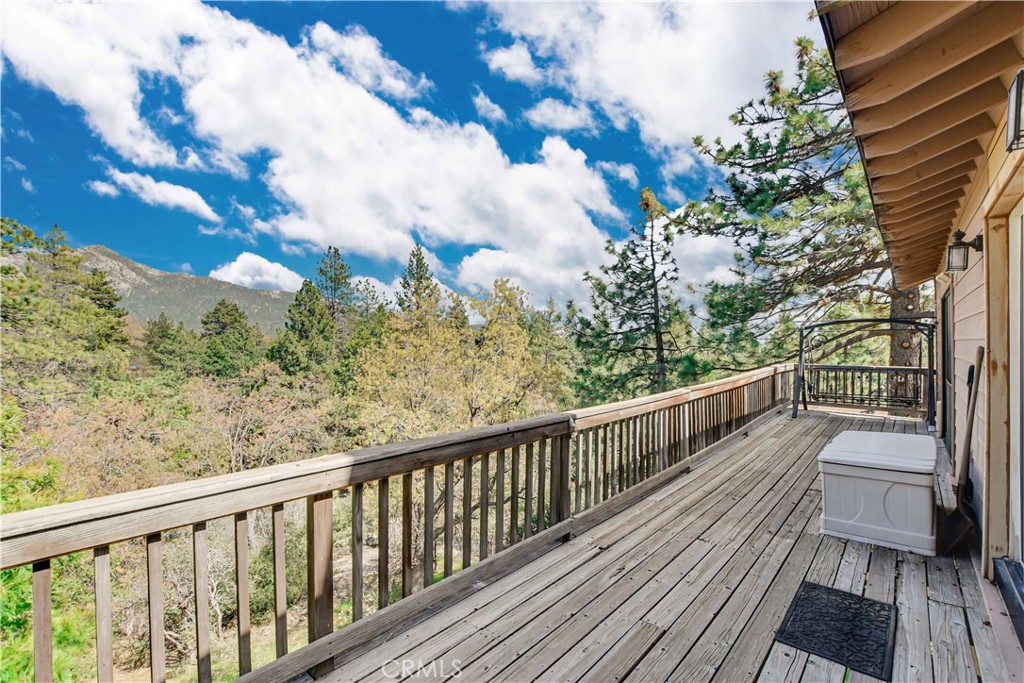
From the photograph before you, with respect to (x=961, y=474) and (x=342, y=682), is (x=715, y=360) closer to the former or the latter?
(x=961, y=474)

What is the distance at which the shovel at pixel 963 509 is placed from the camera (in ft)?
9.13

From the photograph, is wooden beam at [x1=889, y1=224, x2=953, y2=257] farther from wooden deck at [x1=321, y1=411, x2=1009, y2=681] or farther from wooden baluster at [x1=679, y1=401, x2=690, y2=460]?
wooden deck at [x1=321, y1=411, x2=1009, y2=681]

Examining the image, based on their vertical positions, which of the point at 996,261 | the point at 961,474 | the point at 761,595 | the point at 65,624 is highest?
the point at 996,261

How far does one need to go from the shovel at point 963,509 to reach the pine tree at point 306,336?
22.7 metres

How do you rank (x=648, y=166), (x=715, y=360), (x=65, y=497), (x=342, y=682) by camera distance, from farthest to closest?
1. (x=648, y=166)
2. (x=715, y=360)
3. (x=65, y=497)
4. (x=342, y=682)

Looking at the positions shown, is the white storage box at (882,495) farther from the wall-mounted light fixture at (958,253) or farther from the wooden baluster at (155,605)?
the wooden baluster at (155,605)

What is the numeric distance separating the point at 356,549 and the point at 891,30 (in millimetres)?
2522

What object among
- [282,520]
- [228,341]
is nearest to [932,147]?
[282,520]

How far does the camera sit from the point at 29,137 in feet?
109

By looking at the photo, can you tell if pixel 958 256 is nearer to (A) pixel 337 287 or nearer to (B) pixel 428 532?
(B) pixel 428 532

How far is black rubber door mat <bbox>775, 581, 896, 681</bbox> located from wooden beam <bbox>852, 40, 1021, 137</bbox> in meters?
2.11

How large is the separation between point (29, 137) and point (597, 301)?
4305cm

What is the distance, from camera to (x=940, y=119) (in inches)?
79.2

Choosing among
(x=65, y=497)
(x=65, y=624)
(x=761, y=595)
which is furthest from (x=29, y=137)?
(x=761, y=595)
